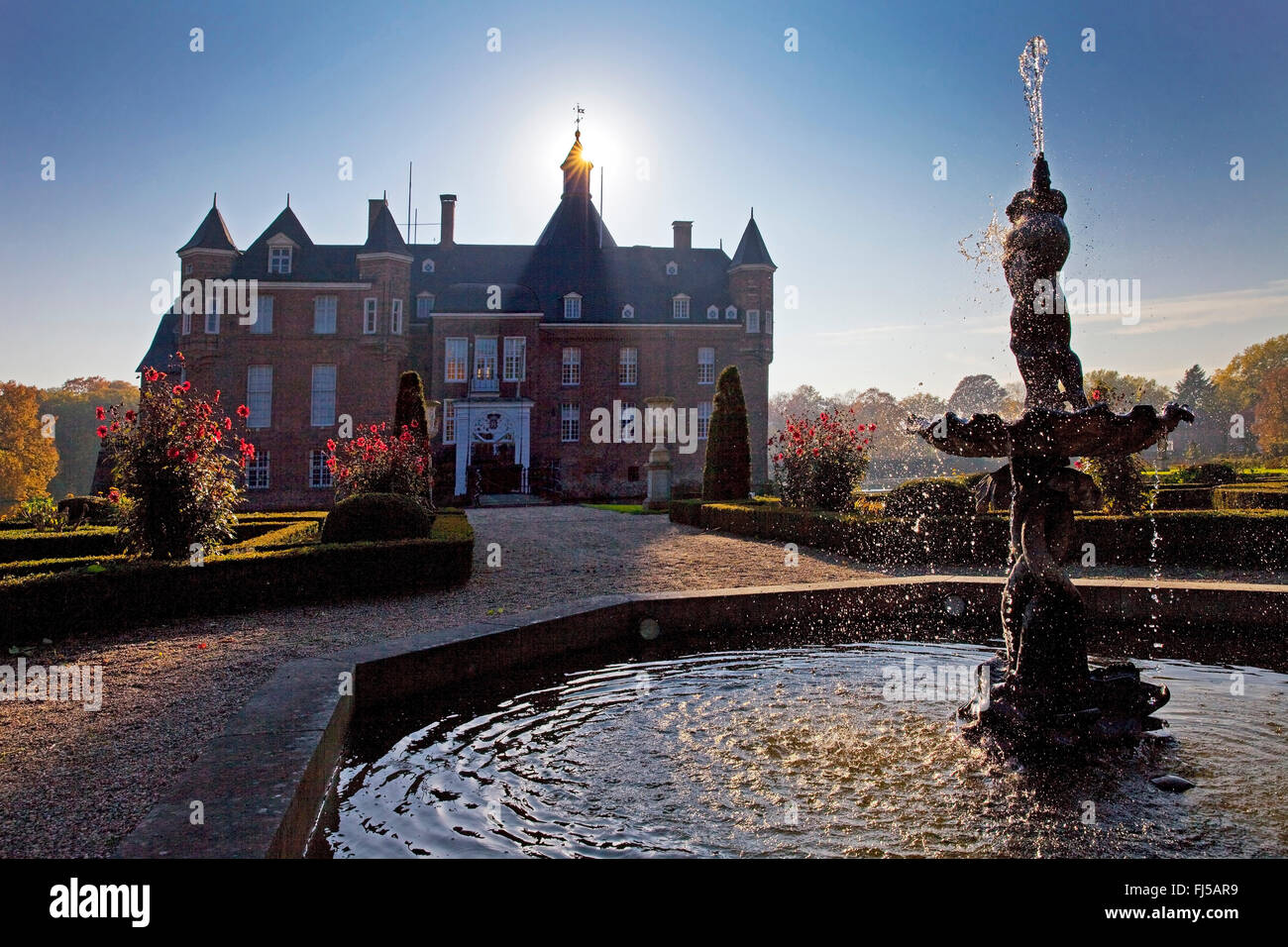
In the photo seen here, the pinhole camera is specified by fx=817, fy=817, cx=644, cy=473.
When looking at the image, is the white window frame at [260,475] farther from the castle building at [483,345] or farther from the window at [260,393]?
the window at [260,393]

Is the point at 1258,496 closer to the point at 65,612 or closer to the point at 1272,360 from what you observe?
the point at 65,612

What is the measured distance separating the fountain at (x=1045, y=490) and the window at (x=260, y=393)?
3467cm

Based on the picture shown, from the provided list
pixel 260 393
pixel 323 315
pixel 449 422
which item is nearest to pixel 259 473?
pixel 260 393

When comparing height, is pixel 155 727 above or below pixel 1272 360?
below

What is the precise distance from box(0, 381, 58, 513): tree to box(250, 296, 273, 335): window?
85.3ft

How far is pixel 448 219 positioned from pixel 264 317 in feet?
36.0

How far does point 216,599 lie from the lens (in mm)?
8094

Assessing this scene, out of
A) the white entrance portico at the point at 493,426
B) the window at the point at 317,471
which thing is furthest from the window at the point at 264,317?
the white entrance portico at the point at 493,426

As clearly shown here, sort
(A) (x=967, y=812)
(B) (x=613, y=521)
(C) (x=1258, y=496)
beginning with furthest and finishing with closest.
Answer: (B) (x=613, y=521), (C) (x=1258, y=496), (A) (x=967, y=812)

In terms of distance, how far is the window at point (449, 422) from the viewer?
35312 millimetres

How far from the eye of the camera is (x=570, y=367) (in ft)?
125

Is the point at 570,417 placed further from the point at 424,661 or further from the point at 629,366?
the point at 424,661

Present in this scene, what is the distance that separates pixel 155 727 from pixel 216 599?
3800mm
